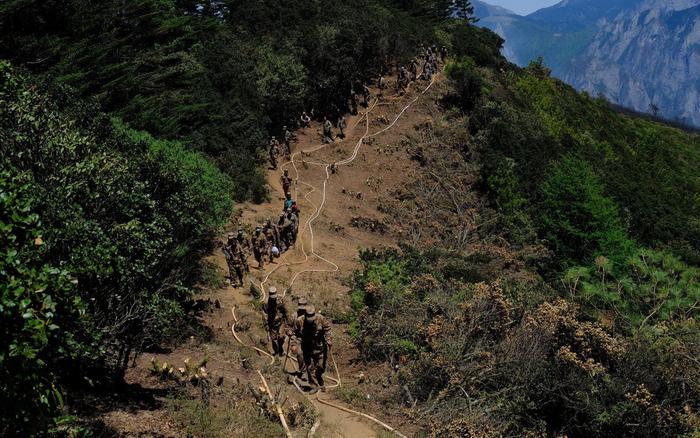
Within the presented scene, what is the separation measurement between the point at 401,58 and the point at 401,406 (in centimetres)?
3291

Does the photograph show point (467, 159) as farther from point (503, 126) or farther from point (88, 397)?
point (88, 397)

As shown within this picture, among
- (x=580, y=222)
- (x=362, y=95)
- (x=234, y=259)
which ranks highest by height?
(x=362, y=95)

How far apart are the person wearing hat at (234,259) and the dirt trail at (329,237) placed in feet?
1.29

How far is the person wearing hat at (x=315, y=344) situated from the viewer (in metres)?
11.8

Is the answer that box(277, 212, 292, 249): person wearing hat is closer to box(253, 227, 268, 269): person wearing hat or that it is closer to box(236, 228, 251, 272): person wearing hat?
box(253, 227, 268, 269): person wearing hat

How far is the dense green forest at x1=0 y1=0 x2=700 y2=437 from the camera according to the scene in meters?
7.93

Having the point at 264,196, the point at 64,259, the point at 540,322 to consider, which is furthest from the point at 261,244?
the point at 64,259

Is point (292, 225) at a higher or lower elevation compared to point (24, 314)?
lower

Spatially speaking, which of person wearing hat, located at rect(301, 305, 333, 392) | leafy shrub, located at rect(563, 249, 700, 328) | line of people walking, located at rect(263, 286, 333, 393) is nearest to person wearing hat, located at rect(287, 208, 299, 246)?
line of people walking, located at rect(263, 286, 333, 393)

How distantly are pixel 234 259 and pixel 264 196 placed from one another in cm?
811

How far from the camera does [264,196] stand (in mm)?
25094

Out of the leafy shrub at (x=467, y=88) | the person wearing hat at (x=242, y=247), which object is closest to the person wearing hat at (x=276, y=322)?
the person wearing hat at (x=242, y=247)

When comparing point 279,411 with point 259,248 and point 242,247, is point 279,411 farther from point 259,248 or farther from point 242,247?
point 259,248

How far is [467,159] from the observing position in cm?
3362
